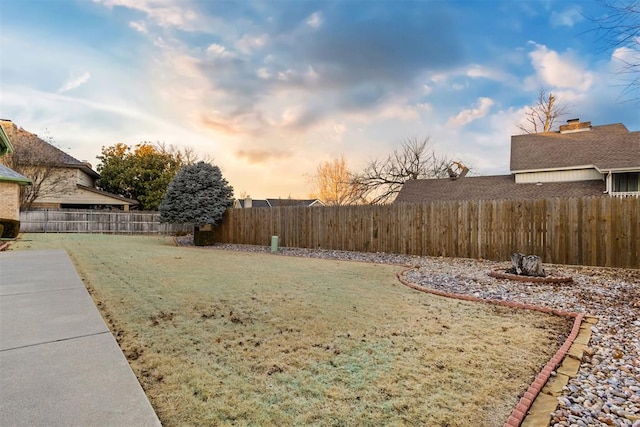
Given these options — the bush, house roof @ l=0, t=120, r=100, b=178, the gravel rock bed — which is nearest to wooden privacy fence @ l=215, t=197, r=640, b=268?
the gravel rock bed

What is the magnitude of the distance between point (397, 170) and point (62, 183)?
24.4 metres

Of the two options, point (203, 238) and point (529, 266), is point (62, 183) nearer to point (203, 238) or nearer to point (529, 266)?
point (203, 238)

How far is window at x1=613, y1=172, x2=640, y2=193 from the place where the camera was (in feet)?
47.4

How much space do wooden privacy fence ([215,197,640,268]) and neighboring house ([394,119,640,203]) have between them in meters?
6.50

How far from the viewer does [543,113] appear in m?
25.5

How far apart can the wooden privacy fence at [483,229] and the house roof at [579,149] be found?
27.2ft

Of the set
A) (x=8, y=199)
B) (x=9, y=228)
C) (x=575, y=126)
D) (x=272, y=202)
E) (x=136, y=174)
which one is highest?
(x=575, y=126)

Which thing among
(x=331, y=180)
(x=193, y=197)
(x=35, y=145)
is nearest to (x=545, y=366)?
(x=193, y=197)

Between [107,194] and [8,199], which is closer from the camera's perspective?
[8,199]

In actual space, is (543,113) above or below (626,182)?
above

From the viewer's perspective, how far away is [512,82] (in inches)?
517

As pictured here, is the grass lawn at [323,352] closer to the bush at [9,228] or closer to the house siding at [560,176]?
the bush at [9,228]

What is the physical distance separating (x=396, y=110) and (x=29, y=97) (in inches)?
555

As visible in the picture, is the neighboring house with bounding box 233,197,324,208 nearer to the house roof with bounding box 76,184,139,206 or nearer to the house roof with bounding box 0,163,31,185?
the house roof with bounding box 76,184,139,206
